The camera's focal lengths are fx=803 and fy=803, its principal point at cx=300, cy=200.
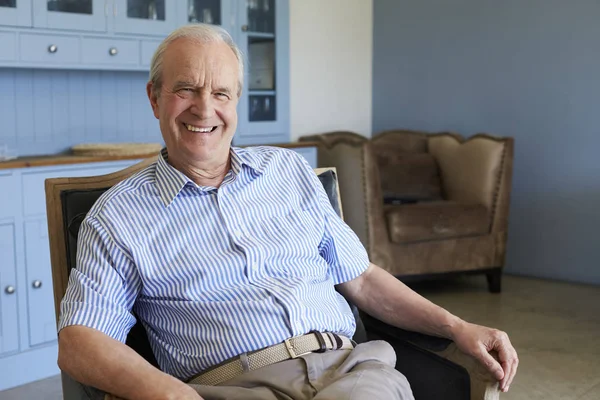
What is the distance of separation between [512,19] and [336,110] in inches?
47.7

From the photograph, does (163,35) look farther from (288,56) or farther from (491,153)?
(491,153)

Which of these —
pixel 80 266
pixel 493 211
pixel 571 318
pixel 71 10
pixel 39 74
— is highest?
pixel 71 10

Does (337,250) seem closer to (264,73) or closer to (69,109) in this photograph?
(69,109)

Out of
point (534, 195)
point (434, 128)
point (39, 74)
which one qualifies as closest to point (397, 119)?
point (434, 128)

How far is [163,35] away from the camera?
3.67 metres

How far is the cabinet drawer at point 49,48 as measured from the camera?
317 cm

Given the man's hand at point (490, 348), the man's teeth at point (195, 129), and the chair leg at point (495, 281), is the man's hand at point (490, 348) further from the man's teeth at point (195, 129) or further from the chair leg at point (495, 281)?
the chair leg at point (495, 281)

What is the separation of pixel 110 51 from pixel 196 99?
1872 millimetres

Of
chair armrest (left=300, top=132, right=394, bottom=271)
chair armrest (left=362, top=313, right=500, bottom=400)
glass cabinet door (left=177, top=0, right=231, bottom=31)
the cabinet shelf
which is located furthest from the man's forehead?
the cabinet shelf

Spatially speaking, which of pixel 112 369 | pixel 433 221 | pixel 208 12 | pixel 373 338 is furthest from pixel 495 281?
pixel 112 369

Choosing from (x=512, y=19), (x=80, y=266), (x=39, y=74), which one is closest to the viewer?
(x=80, y=266)

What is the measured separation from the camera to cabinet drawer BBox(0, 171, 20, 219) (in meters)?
2.95

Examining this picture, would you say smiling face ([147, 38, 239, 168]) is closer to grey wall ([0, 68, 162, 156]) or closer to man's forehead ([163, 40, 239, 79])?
man's forehead ([163, 40, 239, 79])

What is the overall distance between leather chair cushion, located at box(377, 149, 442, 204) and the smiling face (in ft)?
9.02
